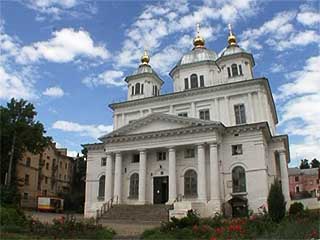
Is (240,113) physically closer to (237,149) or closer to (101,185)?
(237,149)

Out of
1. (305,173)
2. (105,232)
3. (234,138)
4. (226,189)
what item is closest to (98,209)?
(226,189)

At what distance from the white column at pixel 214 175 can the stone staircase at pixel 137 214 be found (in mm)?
4142

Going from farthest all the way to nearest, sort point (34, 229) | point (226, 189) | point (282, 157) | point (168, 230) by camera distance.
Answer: point (282, 157) → point (226, 189) → point (168, 230) → point (34, 229)

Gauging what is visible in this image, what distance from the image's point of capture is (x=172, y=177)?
34.7m

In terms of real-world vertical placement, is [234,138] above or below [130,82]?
below

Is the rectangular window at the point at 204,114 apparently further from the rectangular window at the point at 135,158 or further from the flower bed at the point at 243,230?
the flower bed at the point at 243,230

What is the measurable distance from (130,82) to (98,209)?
18.3 meters

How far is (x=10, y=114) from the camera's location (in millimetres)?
48594

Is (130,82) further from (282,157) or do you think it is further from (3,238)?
(3,238)

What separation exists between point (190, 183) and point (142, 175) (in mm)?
4933

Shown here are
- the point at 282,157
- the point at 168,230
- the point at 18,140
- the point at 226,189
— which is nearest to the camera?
the point at 168,230

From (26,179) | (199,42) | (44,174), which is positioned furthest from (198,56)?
(44,174)

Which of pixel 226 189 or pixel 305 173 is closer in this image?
pixel 226 189

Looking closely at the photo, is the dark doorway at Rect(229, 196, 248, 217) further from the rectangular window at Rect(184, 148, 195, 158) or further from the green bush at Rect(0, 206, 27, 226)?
the green bush at Rect(0, 206, 27, 226)
